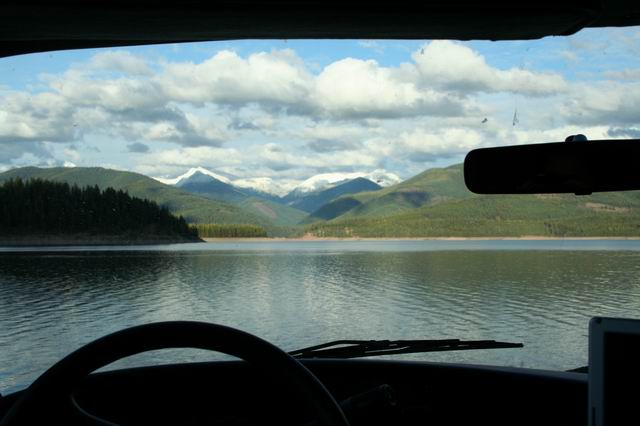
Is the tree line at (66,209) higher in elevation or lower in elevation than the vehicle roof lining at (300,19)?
lower

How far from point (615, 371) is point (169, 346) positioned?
91 centimetres

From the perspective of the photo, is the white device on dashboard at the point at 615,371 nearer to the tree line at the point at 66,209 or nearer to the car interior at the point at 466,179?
the car interior at the point at 466,179

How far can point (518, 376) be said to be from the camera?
7.18 ft

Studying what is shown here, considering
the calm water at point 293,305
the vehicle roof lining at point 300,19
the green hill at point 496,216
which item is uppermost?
the vehicle roof lining at point 300,19

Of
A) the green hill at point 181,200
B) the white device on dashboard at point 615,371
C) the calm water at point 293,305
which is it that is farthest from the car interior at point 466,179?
the green hill at point 181,200

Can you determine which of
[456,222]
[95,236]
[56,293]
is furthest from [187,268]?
[456,222]

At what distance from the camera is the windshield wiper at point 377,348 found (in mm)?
2379

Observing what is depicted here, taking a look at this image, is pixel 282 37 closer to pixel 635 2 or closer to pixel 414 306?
pixel 635 2

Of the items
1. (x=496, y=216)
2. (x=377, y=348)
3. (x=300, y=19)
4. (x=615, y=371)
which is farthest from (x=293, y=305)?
(x=615, y=371)

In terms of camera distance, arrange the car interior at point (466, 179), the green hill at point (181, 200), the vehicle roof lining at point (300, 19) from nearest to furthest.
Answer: the car interior at point (466, 179)
the vehicle roof lining at point (300, 19)
the green hill at point (181, 200)

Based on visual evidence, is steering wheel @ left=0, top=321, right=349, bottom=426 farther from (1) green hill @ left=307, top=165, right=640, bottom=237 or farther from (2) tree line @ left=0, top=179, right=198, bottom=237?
(2) tree line @ left=0, top=179, right=198, bottom=237

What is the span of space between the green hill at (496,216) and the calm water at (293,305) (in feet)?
3.24

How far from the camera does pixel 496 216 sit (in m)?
17.8

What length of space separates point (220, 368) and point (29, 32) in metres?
1.48
